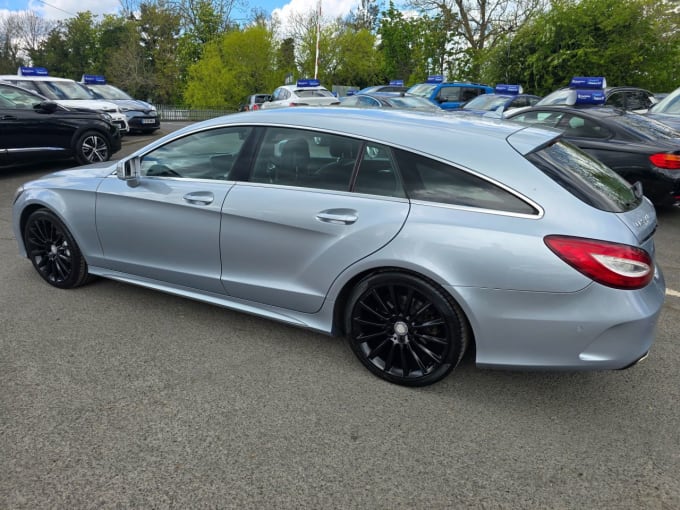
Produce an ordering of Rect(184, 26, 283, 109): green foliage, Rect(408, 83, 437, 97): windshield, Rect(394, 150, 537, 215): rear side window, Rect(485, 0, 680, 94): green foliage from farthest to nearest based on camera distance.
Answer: Rect(184, 26, 283, 109): green foliage < Rect(485, 0, 680, 94): green foliage < Rect(408, 83, 437, 97): windshield < Rect(394, 150, 537, 215): rear side window

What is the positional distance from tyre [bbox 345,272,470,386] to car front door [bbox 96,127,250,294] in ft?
3.39

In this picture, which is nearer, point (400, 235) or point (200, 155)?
point (400, 235)

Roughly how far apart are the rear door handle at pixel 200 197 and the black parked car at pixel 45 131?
273 inches

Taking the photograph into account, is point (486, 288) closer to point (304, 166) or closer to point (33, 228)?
point (304, 166)

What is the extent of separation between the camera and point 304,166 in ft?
10.3

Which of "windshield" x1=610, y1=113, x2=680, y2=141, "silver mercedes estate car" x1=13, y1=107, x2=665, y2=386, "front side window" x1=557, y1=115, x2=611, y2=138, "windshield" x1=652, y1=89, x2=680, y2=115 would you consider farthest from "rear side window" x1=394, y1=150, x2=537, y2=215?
"windshield" x1=652, y1=89, x2=680, y2=115

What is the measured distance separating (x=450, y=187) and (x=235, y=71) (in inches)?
1436

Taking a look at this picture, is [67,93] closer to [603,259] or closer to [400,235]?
[400,235]

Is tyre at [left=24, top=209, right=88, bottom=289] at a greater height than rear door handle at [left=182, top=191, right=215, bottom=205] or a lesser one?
lesser

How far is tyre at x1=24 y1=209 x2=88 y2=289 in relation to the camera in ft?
13.4

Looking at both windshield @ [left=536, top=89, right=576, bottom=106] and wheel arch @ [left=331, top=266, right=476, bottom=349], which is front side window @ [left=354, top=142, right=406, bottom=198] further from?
windshield @ [left=536, top=89, right=576, bottom=106]

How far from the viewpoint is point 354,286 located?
294 centimetres

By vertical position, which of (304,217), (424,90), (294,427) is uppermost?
(424,90)

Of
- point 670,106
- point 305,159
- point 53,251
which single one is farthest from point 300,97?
point 305,159
